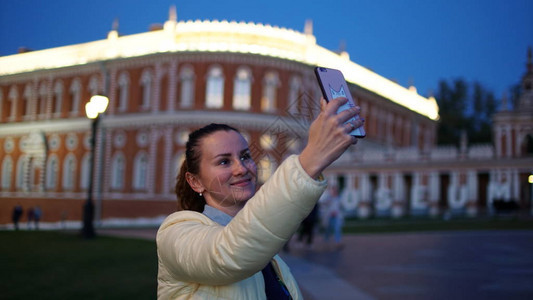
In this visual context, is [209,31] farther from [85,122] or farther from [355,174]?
[355,174]

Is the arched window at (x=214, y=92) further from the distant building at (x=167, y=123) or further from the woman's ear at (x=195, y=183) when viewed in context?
the woman's ear at (x=195, y=183)

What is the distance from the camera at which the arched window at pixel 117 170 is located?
34156 millimetres

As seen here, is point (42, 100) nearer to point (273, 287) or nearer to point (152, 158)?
point (152, 158)

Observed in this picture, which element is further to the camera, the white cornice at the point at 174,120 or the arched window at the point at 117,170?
the arched window at the point at 117,170

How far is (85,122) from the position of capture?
35.4m

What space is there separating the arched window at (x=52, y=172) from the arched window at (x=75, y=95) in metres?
3.48

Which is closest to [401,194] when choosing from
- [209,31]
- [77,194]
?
[209,31]

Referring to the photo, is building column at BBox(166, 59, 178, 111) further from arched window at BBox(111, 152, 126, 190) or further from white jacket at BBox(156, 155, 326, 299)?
white jacket at BBox(156, 155, 326, 299)

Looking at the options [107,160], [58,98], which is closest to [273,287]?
[107,160]

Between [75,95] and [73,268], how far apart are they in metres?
30.8

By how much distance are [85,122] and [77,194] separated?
4868 mm

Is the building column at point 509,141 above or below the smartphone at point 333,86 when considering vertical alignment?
above

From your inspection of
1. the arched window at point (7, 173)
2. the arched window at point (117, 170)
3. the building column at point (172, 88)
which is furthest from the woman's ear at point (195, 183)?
the arched window at point (117, 170)

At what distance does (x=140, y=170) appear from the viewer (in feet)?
110
